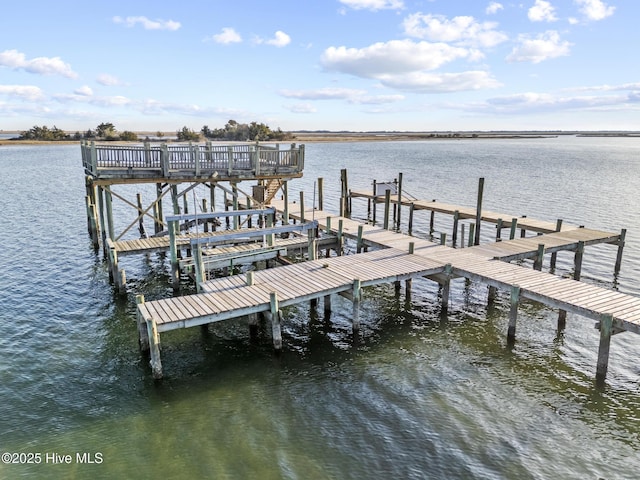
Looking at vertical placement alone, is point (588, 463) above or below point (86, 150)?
below

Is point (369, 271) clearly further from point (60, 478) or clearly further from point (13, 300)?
point (13, 300)

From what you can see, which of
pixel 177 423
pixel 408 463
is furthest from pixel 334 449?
pixel 177 423

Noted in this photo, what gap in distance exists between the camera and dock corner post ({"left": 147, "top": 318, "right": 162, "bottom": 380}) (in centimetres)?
1139

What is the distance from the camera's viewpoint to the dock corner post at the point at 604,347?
455 inches

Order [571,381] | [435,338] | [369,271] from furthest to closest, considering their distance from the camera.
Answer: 1. [369,271]
2. [435,338]
3. [571,381]

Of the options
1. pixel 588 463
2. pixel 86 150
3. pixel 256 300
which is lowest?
pixel 588 463

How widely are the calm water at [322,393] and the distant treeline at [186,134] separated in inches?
3118

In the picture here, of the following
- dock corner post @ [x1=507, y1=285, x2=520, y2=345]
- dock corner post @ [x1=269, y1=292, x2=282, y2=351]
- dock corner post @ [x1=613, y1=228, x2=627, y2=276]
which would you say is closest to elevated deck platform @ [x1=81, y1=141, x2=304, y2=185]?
dock corner post @ [x1=269, y1=292, x2=282, y2=351]

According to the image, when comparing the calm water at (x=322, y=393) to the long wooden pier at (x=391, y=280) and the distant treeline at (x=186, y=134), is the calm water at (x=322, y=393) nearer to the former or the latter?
the long wooden pier at (x=391, y=280)

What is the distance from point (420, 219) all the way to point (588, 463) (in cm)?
2417

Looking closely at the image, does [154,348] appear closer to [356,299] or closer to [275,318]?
[275,318]

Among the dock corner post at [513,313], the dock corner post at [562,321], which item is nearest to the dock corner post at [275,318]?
the dock corner post at [513,313]

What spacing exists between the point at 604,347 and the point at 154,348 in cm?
1096

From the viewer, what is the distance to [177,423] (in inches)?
405
